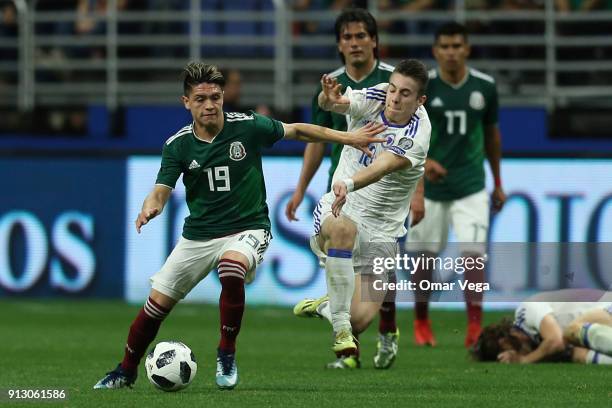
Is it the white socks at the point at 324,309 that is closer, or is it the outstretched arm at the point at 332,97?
the outstretched arm at the point at 332,97

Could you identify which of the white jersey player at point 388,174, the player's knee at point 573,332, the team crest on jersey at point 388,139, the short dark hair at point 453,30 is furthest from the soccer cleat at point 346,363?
the short dark hair at point 453,30

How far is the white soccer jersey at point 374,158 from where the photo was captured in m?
9.35

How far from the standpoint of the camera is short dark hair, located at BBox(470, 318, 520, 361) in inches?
430

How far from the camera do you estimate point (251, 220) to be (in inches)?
350

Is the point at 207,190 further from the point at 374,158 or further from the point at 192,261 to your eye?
the point at 374,158

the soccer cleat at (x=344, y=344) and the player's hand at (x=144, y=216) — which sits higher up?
the player's hand at (x=144, y=216)

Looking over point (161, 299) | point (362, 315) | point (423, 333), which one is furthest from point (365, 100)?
point (423, 333)

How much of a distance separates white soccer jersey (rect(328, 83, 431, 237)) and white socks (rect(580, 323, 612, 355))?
154 centimetres

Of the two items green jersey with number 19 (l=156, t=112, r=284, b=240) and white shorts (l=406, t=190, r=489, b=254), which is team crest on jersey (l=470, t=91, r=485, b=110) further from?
green jersey with number 19 (l=156, t=112, r=284, b=240)

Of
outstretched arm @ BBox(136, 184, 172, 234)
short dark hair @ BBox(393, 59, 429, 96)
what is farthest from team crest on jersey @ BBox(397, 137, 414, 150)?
outstretched arm @ BBox(136, 184, 172, 234)

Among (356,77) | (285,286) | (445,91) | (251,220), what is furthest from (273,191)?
(251,220)

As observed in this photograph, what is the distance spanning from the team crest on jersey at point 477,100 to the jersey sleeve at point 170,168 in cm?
411

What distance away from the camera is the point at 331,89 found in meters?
9.11

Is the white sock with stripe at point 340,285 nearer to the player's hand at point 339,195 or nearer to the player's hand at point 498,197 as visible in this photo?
the player's hand at point 339,195
